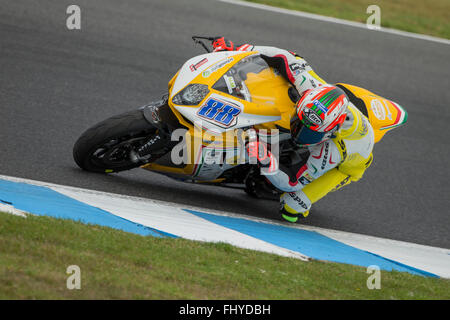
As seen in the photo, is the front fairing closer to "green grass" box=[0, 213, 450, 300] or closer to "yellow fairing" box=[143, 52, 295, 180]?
"yellow fairing" box=[143, 52, 295, 180]

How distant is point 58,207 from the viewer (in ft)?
16.4

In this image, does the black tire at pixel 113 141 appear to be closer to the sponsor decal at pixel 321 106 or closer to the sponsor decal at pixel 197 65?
the sponsor decal at pixel 197 65

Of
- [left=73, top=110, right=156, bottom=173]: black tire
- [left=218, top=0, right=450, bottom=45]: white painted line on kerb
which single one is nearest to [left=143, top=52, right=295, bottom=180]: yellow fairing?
[left=73, top=110, right=156, bottom=173]: black tire

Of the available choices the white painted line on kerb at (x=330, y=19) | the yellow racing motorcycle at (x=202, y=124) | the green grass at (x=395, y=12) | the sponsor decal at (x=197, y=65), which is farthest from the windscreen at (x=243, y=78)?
the green grass at (x=395, y=12)

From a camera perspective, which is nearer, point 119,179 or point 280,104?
point 280,104

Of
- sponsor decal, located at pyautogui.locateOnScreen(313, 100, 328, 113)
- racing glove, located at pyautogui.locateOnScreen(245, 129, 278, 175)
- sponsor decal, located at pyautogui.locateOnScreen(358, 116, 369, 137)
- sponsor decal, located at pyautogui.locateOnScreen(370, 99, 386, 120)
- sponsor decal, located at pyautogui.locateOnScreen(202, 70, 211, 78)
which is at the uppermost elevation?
sponsor decal, located at pyautogui.locateOnScreen(202, 70, 211, 78)

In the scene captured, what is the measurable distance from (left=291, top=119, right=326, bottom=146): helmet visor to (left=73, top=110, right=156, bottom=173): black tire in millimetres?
1171

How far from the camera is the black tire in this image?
216 inches

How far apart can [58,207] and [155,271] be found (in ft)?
4.19

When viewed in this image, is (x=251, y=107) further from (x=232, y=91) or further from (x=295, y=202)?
(x=295, y=202)

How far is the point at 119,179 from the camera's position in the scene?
6039 millimetres
